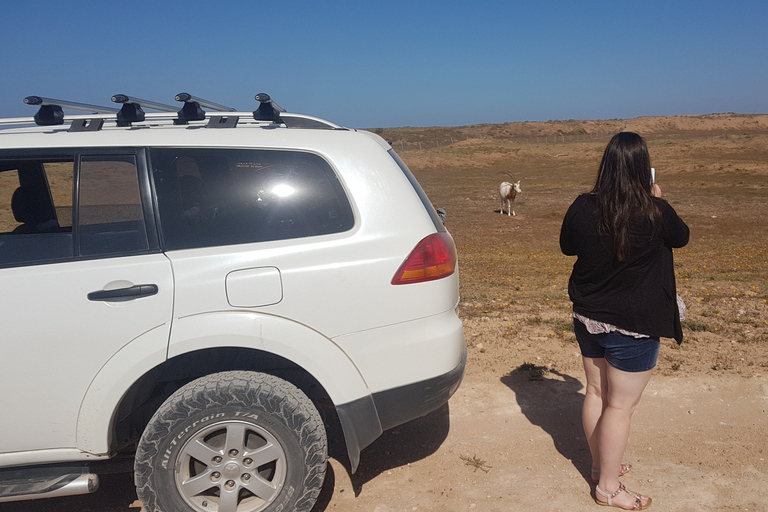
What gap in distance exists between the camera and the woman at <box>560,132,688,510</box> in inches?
115

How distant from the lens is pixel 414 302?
2.95m

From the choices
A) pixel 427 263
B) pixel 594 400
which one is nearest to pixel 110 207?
pixel 427 263

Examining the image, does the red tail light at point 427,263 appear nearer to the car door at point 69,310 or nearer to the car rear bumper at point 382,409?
the car rear bumper at point 382,409

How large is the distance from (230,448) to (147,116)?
1.96 m

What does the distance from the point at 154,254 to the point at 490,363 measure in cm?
337

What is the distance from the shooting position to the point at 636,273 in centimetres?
302

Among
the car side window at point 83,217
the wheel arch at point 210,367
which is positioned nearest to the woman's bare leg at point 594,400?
the wheel arch at point 210,367

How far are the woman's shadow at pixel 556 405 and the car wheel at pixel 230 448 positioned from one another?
177 cm

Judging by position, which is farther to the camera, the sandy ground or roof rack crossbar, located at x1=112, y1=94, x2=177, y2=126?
the sandy ground

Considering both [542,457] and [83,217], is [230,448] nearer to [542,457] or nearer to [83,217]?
[83,217]

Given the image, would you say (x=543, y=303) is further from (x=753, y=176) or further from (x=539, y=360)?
(x=753, y=176)

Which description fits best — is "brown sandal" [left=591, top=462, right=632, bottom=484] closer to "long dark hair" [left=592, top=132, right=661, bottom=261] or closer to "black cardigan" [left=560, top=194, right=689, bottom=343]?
"black cardigan" [left=560, top=194, right=689, bottom=343]

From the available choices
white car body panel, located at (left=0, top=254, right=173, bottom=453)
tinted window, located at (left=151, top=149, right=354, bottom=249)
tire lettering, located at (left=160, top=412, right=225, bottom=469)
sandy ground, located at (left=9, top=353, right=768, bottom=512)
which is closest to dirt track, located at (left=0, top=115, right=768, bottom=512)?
sandy ground, located at (left=9, top=353, right=768, bottom=512)

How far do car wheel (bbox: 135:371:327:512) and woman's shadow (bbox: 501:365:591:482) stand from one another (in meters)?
1.77
